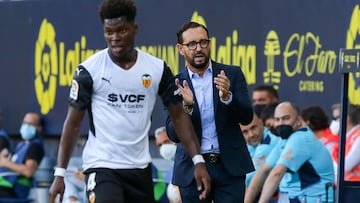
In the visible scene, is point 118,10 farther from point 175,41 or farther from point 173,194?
point 175,41

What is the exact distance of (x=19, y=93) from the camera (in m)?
14.7

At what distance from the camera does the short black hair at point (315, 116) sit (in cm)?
1070

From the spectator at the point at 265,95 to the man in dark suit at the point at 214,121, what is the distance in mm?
3173

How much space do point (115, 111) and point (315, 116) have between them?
152 inches

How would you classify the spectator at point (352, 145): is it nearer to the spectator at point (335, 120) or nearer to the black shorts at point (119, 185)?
the spectator at point (335, 120)

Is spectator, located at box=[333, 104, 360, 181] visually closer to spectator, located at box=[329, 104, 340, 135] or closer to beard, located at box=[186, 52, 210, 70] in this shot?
spectator, located at box=[329, 104, 340, 135]

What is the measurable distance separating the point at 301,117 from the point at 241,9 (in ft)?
7.06

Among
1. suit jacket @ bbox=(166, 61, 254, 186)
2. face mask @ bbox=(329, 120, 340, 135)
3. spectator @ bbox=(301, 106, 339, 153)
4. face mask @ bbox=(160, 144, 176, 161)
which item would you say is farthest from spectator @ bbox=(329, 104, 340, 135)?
suit jacket @ bbox=(166, 61, 254, 186)

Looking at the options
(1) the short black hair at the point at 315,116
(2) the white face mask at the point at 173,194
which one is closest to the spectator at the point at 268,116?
(1) the short black hair at the point at 315,116

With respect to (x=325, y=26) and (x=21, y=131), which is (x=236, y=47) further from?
(x=21, y=131)

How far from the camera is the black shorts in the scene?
7180mm

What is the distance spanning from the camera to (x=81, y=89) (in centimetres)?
716

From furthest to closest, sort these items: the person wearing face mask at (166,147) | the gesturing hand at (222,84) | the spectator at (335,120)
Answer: the person wearing face mask at (166,147)
the spectator at (335,120)
the gesturing hand at (222,84)

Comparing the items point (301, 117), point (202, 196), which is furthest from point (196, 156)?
point (301, 117)
